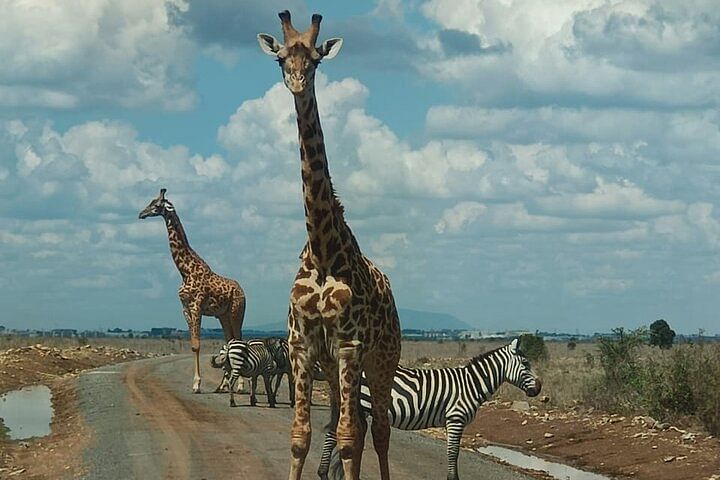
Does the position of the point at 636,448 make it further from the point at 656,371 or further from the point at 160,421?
the point at 160,421

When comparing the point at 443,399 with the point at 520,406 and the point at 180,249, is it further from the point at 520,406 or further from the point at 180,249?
the point at 180,249

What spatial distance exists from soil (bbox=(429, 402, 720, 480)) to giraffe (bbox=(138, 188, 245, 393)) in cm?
657

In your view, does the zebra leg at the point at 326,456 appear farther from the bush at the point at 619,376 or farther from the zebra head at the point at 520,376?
the bush at the point at 619,376

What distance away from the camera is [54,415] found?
24703 millimetres

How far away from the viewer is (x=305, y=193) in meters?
10.8

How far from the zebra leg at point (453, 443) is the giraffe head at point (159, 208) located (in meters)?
14.3

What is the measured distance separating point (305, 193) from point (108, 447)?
888cm

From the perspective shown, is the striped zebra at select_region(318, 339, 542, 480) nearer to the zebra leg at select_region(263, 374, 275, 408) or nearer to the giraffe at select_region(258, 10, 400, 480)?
the giraffe at select_region(258, 10, 400, 480)

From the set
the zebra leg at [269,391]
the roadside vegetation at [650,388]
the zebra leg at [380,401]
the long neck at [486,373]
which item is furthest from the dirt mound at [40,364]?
the zebra leg at [380,401]

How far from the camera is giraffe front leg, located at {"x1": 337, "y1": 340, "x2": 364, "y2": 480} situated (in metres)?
10.5

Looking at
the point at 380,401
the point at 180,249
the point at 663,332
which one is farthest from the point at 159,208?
the point at 663,332

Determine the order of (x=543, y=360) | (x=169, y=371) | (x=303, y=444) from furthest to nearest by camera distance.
→ (x=543, y=360)
(x=169, y=371)
(x=303, y=444)

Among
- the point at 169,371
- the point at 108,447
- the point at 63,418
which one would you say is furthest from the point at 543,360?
the point at 108,447

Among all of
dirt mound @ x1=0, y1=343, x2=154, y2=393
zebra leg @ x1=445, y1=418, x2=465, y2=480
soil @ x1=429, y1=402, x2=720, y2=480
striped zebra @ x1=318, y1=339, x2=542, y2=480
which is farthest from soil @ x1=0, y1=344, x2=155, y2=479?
soil @ x1=429, y1=402, x2=720, y2=480
